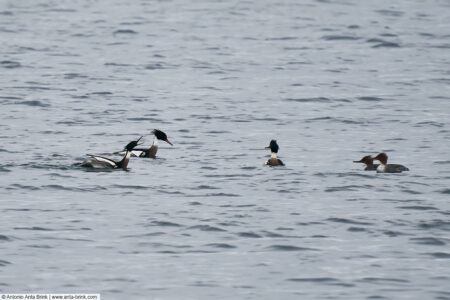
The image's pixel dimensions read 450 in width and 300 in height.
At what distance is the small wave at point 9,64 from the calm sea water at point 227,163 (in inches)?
7.5

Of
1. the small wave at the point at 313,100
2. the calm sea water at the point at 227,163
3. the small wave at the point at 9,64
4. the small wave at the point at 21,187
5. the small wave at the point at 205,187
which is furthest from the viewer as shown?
the small wave at the point at 9,64

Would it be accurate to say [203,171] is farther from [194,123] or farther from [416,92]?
[416,92]

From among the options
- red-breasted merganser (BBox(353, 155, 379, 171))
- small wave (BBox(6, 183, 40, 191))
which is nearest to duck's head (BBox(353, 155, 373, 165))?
red-breasted merganser (BBox(353, 155, 379, 171))

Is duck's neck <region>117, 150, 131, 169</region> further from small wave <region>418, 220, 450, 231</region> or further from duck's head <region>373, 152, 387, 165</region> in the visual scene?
small wave <region>418, 220, 450, 231</region>

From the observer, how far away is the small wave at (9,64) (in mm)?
38750

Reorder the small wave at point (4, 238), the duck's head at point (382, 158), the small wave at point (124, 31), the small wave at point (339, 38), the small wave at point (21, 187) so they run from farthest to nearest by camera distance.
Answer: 1. the small wave at point (124, 31)
2. the small wave at point (339, 38)
3. the duck's head at point (382, 158)
4. the small wave at point (21, 187)
5. the small wave at point (4, 238)

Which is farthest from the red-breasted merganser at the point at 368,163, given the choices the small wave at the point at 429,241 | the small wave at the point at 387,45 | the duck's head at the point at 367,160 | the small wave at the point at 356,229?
the small wave at the point at 387,45

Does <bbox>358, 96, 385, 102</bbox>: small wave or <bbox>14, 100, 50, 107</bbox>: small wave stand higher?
<bbox>358, 96, 385, 102</bbox>: small wave

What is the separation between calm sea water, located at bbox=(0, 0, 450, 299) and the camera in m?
15.3

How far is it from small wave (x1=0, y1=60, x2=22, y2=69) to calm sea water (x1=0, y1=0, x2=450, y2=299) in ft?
0.62

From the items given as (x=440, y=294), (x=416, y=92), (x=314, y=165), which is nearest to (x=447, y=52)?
(x=416, y=92)

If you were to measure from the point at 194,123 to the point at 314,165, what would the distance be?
6.38 metres

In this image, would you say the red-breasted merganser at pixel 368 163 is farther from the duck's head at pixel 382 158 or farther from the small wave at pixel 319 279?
the small wave at pixel 319 279

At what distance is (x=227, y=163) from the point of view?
912 inches
